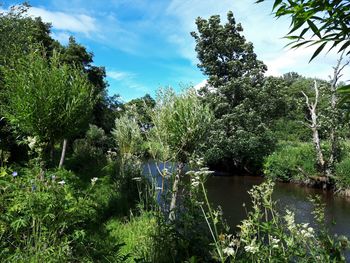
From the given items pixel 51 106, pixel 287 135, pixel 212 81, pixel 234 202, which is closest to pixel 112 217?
pixel 51 106

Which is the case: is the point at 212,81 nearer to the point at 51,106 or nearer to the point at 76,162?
the point at 76,162

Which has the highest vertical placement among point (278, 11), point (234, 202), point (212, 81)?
point (212, 81)

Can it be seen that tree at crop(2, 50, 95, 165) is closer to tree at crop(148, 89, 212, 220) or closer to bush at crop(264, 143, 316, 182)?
tree at crop(148, 89, 212, 220)

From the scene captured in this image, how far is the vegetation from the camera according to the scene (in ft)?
10.6

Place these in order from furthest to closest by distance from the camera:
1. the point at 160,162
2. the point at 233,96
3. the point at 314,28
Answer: the point at 233,96
the point at 160,162
the point at 314,28

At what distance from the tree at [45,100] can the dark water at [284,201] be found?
557 cm

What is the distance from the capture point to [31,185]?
12.1 ft

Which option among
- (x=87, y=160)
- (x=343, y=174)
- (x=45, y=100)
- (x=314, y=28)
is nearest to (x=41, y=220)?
(x=314, y=28)

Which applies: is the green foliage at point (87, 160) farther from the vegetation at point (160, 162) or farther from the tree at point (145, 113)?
the tree at point (145, 113)

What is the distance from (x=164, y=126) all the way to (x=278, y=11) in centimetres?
661

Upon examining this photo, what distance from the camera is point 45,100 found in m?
7.02

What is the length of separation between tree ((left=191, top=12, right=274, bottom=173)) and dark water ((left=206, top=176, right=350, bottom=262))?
6.74 feet

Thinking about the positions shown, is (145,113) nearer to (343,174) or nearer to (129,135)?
(129,135)

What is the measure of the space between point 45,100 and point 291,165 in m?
15.7
